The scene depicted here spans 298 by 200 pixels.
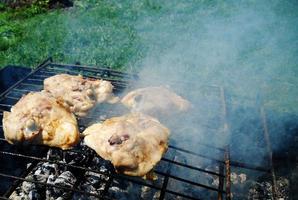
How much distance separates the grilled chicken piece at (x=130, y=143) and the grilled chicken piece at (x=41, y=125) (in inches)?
8.0

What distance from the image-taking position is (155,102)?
4.19 meters

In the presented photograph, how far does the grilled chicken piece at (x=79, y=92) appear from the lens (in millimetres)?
4117

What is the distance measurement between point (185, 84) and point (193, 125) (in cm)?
86

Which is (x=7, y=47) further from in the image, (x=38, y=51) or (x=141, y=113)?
(x=141, y=113)

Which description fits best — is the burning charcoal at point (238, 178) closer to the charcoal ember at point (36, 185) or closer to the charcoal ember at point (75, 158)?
the charcoal ember at point (75, 158)

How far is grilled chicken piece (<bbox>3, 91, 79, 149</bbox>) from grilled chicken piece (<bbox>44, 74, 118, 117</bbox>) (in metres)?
0.30

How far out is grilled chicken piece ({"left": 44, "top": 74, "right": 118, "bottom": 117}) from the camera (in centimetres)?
412

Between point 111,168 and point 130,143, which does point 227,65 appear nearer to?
point 111,168

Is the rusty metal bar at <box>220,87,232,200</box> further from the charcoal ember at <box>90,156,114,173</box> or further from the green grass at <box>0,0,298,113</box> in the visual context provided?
the green grass at <box>0,0,298,113</box>

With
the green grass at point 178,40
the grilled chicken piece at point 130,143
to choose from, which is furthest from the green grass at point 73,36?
the grilled chicken piece at point 130,143

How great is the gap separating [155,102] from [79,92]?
3.09 ft

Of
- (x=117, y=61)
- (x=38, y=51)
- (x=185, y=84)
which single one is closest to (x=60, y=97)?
(x=185, y=84)

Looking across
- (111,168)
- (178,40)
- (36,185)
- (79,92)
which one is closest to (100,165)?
(111,168)

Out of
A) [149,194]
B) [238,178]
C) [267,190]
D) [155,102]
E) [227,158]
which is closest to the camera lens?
[227,158]
